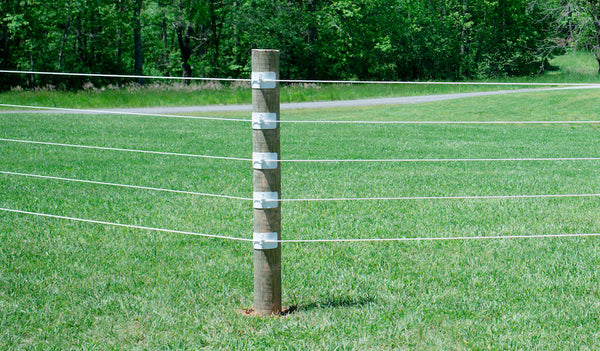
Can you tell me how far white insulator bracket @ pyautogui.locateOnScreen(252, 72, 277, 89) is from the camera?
336 cm

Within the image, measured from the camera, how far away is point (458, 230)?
5.77 metres

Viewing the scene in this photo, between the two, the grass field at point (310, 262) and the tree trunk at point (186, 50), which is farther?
the tree trunk at point (186, 50)

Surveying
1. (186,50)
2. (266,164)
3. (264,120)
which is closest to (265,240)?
(266,164)

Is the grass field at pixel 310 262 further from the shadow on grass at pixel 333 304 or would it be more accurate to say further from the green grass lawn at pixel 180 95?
the green grass lawn at pixel 180 95

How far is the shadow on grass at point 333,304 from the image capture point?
3.88m

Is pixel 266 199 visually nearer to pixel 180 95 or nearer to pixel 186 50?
pixel 180 95

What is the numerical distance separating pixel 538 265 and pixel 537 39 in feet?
151

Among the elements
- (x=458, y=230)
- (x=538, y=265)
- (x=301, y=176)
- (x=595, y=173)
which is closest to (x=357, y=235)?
(x=458, y=230)

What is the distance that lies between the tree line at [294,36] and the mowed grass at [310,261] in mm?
23745

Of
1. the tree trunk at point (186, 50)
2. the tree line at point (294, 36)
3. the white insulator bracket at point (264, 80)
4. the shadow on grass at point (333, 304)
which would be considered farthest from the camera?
the tree trunk at point (186, 50)

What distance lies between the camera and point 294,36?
36.4m

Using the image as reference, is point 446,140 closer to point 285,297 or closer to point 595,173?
point 595,173

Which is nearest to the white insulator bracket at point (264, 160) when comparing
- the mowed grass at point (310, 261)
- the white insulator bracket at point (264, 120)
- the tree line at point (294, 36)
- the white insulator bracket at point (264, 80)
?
the white insulator bracket at point (264, 120)

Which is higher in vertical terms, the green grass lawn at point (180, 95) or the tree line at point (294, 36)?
the tree line at point (294, 36)
